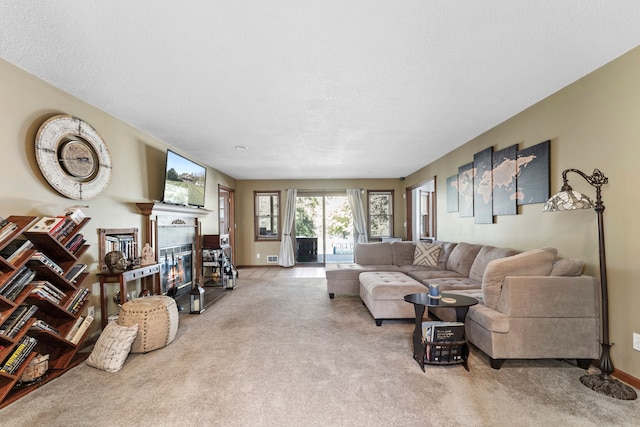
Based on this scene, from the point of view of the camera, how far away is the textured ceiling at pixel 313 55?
5.50 feet

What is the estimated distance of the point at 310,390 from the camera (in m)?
2.14

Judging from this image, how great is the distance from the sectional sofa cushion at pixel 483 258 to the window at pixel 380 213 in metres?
4.25

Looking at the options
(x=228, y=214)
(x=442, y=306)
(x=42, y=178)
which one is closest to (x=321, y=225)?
(x=228, y=214)

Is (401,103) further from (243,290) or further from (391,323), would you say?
(243,290)

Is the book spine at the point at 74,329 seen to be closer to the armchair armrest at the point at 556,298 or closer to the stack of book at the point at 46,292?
the stack of book at the point at 46,292

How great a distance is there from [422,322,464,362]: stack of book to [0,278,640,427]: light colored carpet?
0.10 m

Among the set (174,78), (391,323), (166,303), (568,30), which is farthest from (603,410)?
(174,78)

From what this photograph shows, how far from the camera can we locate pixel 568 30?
1851 millimetres

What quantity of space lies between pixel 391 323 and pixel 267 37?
318 centimetres

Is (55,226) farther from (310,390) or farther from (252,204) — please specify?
(252,204)

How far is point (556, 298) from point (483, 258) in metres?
1.30

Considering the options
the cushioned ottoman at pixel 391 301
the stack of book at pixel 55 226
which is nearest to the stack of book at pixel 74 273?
the stack of book at pixel 55 226

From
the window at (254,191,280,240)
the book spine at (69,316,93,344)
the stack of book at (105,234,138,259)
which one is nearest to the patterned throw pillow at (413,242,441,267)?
the window at (254,191,280,240)

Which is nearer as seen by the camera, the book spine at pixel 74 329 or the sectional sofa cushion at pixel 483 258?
the book spine at pixel 74 329
